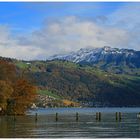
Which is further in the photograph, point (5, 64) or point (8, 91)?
point (5, 64)

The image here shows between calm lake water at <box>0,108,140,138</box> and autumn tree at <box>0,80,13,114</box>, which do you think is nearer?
calm lake water at <box>0,108,140,138</box>

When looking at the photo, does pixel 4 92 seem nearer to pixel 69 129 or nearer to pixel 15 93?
pixel 15 93

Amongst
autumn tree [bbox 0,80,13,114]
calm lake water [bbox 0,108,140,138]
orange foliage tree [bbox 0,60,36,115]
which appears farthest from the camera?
orange foliage tree [bbox 0,60,36,115]

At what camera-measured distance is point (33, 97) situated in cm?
12338

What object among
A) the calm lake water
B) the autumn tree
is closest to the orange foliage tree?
the autumn tree

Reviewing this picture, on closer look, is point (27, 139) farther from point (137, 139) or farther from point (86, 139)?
point (137, 139)

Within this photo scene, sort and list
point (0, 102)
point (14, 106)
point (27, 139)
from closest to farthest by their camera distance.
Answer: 1. point (27, 139)
2. point (0, 102)
3. point (14, 106)

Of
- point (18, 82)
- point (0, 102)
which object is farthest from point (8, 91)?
point (18, 82)

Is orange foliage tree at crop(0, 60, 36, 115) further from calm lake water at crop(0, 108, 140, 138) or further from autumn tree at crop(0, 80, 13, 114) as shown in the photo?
calm lake water at crop(0, 108, 140, 138)

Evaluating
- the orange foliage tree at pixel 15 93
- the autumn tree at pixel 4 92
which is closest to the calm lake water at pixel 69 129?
the autumn tree at pixel 4 92

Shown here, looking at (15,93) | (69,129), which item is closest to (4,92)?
(15,93)

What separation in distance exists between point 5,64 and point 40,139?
257ft

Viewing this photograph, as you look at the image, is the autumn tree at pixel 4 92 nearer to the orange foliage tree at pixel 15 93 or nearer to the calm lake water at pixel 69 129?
the orange foliage tree at pixel 15 93

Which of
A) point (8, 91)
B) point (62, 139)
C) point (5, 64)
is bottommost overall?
point (62, 139)
